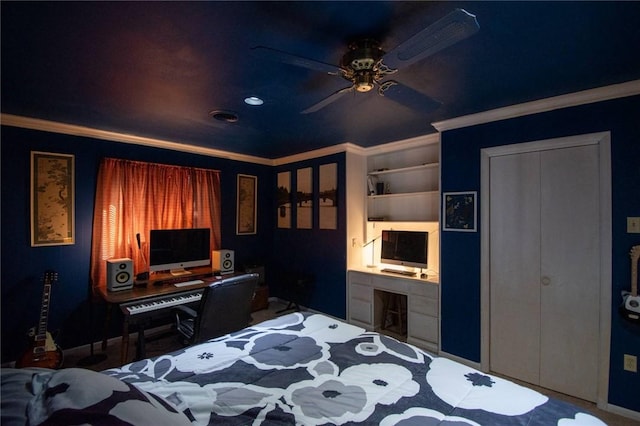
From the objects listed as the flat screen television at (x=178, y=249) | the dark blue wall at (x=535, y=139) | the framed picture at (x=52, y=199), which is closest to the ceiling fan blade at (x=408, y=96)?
the dark blue wall at (x=535, y=139)

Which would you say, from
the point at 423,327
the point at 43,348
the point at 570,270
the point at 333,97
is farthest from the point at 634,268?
the point at 43,348

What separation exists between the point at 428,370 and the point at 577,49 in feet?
6.43

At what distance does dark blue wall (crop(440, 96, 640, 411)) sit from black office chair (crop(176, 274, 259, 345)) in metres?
1.98

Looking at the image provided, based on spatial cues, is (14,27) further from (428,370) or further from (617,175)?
(617,175)

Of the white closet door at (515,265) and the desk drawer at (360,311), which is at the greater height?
the white closet door at (515,265)

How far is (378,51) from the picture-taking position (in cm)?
157

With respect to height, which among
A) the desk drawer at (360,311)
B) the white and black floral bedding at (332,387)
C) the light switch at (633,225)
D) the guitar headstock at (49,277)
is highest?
the light switch at (633,225)

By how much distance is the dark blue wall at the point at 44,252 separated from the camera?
273 cm

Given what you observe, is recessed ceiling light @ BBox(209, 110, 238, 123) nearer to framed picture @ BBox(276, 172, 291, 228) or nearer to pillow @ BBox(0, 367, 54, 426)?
framed picture @ BBox(276, 172, 291, 228)

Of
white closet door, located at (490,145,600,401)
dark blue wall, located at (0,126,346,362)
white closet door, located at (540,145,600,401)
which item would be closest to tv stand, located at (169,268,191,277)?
dark blue wall, located at (0,126,346,362)

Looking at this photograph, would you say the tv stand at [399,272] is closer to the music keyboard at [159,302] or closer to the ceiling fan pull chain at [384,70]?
the music keyboard at [159,302]

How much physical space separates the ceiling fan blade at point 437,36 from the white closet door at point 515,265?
5.95 ft

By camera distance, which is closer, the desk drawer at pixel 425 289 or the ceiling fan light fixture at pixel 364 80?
the ceiling fan light fixture at pixel 364 80

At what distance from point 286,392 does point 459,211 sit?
2.36 m
